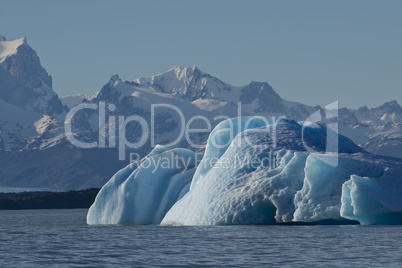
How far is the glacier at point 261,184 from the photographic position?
160 ft

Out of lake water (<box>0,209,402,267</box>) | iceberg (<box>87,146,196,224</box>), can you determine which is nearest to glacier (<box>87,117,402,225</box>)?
iceberg (<box>87,146,196,224</box>)

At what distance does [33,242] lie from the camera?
48406mm

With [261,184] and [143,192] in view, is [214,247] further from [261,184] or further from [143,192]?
[143,192]

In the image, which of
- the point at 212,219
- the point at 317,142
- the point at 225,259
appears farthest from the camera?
the point at 317,142

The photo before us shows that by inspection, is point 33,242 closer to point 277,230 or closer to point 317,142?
point 277,230

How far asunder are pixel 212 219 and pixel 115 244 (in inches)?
391

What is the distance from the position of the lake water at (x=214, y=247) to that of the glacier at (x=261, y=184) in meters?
1.28

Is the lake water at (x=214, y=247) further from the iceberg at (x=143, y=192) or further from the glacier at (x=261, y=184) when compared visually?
the iceberg at (x=143, y=192)

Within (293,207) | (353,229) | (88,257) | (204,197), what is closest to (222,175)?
(204,197)

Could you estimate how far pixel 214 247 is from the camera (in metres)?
40.9

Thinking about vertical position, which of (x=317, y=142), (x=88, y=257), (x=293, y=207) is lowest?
(x=88, y=257)

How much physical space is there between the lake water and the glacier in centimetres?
128

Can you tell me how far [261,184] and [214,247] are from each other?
34.5 ft

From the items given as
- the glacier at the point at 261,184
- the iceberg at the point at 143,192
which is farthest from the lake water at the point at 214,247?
the iceberg at the point at 143,192
